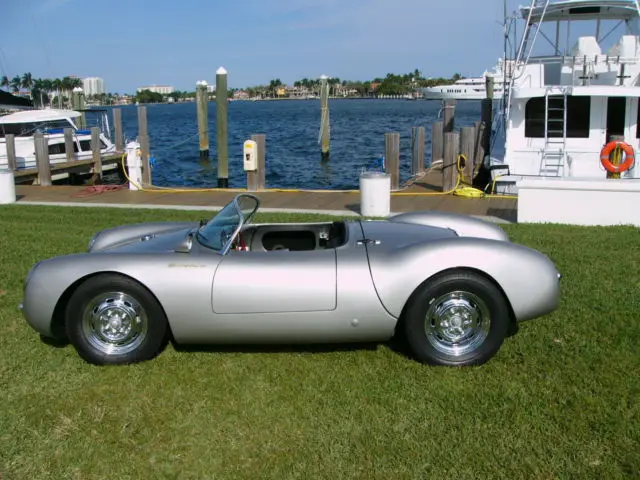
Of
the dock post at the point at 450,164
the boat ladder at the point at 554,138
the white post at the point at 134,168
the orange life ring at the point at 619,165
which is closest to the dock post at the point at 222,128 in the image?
the white post at the point at 134,168

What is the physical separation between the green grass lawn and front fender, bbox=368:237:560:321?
458 millimetres

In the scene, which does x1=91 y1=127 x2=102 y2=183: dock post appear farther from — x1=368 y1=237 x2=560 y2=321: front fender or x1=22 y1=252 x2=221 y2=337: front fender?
x1=368 y1=237 x2=560 y2=321: front fender

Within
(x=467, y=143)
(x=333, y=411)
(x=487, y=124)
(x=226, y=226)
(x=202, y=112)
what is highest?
(x=202, y=112)

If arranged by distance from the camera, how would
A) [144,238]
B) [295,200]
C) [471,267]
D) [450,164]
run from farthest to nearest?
[450,164]
[295,200]
[144,238]
[471,267]

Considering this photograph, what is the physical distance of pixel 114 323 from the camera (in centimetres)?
449

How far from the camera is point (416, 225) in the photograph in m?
5.30

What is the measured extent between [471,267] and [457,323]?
1.25 ft

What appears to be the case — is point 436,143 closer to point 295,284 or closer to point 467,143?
point 467,143

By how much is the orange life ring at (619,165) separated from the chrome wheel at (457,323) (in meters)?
8.82

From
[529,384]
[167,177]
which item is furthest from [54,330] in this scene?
[167,177]

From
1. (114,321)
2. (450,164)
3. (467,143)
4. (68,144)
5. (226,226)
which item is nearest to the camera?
(114,321)

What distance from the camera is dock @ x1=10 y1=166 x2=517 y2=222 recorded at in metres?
10.9

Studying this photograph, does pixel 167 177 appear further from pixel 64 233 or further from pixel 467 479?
pixel 467 479

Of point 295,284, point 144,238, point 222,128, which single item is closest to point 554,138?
point 222,128
